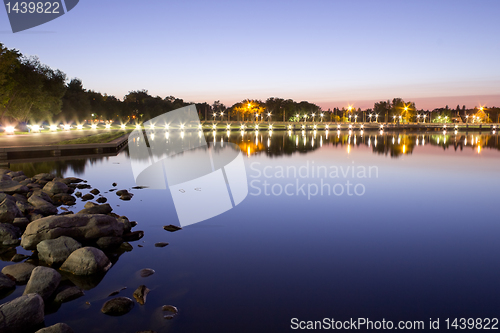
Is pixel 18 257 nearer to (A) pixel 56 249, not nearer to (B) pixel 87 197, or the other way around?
(A) pixel 56 249

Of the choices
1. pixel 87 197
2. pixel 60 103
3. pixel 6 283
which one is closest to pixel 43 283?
pixel 6 283

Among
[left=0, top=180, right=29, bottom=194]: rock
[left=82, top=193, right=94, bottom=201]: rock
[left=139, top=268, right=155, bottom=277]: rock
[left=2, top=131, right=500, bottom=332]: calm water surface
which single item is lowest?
[left=2, top=131, right=500, bottom=332]: calm water surface

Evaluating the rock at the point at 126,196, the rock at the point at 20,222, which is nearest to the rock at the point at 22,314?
the rock at the point at 20,222

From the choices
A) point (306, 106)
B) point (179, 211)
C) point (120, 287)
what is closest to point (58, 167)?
point (179, 211)

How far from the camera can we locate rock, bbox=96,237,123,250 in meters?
9.13

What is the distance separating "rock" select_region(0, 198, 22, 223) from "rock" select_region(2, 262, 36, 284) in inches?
144

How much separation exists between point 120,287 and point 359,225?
23.8 ft

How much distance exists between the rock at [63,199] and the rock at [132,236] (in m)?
4.36

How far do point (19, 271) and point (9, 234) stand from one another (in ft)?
8.90

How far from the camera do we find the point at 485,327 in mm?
5961

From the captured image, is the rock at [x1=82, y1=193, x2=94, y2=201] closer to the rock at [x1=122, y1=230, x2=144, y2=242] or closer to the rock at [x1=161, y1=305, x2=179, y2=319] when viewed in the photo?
the rock at [x1=122, y1=230, x2=144, y2=242]

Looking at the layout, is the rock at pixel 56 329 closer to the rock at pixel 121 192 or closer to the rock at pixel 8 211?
the rock at pixel 8 211

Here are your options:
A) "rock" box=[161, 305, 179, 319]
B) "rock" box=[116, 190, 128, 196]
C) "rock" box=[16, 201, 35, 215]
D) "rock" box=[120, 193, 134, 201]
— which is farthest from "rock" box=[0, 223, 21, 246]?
"rock" box=[116, 190, 128, 196]

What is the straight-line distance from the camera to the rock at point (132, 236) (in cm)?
993
